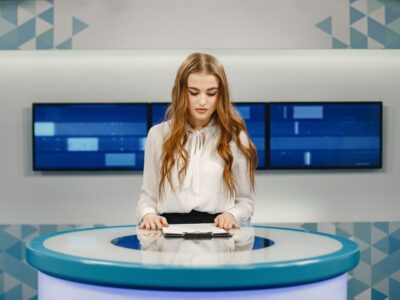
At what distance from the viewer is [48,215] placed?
4.71m

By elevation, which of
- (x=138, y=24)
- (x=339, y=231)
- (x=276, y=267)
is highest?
(x=138, y=24)

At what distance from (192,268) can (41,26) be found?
3418mm

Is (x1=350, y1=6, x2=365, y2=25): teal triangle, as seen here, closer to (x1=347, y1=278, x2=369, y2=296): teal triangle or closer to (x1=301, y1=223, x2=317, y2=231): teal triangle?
(x1=301, y1=223, x2=317, y2=231): teal triangle

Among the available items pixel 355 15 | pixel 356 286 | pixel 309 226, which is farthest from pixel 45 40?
pixel 356 286

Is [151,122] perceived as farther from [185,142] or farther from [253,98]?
[185,142]

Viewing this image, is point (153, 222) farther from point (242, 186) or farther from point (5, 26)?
point (5, 26)

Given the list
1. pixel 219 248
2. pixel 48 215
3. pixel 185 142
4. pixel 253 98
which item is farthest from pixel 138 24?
pixel 219 248

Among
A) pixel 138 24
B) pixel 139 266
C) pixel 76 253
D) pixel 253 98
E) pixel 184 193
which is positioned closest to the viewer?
pixel 139 266

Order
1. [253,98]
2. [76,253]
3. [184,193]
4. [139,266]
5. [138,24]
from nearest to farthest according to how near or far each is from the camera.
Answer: [139,266] < [76,253] < [184,193] < [138,24] < [253,98]

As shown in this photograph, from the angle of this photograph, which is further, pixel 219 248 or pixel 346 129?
pixel 346 129

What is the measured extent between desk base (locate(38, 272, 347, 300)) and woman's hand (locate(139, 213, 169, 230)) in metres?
0.57

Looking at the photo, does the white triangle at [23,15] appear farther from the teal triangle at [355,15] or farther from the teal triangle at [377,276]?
the teal triangle at [377,276]

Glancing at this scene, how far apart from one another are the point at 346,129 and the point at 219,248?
10.3ft

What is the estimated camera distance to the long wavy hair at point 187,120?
2.35 meters
